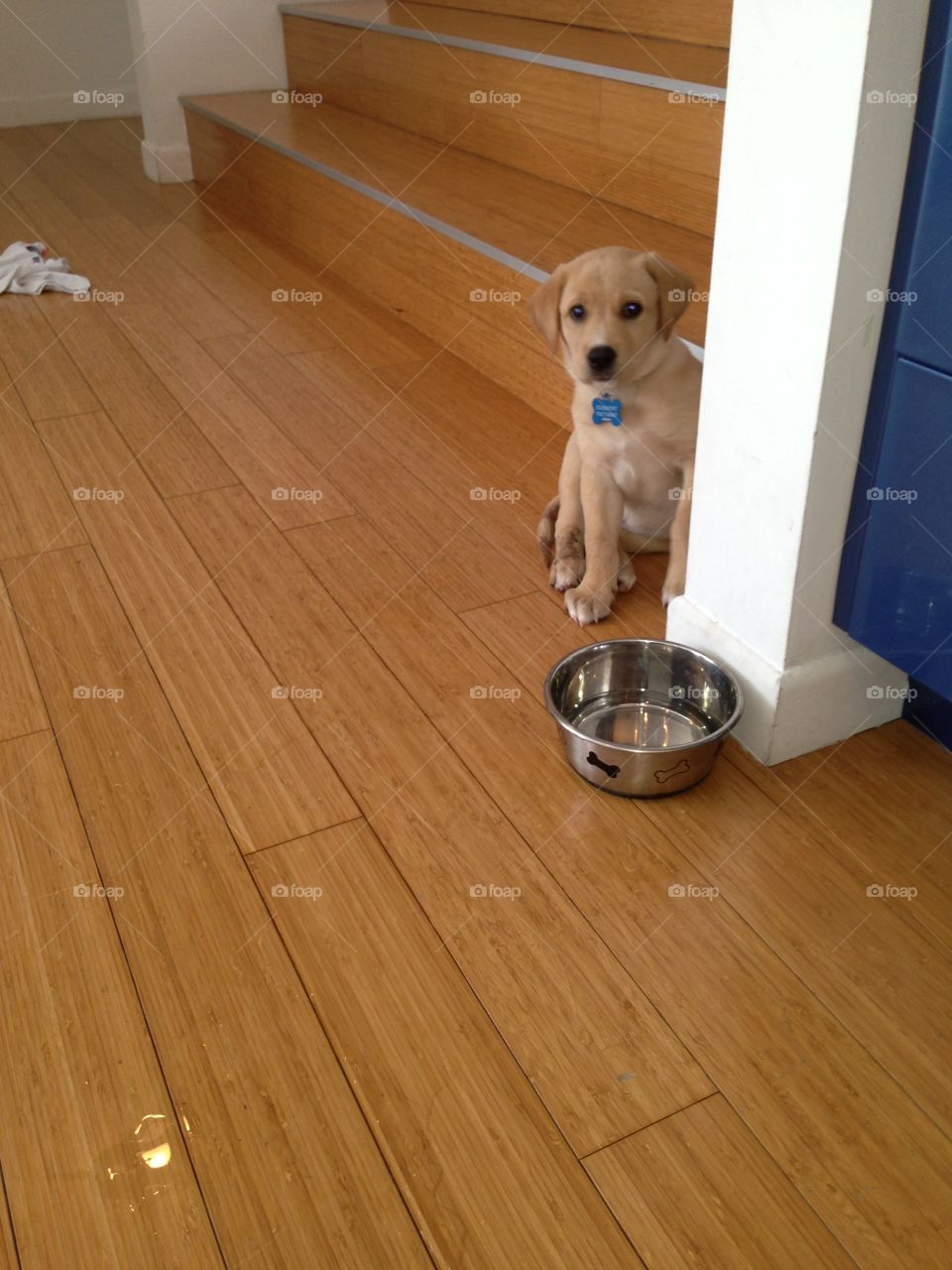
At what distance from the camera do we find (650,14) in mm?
3145

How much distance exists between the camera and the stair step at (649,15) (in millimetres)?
2900

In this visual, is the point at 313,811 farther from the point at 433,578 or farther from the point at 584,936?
the point at 433,578

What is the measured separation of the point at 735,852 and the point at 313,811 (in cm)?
57

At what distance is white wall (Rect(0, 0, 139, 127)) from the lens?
646 cm

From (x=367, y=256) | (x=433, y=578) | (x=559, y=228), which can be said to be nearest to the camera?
(x=433, y=578)

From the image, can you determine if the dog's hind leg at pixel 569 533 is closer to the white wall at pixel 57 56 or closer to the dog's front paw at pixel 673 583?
the dog's front paw at pixel 673 583

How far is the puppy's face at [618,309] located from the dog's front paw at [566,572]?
13.9 inches

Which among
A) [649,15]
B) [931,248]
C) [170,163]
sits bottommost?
[170,163]

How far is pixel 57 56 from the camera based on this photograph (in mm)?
6547

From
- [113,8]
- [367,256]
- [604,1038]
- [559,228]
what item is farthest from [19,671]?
[113,8]

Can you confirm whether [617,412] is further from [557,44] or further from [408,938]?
[557,44]

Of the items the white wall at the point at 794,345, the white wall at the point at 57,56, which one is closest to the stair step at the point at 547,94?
the white wall at the point at 794,345

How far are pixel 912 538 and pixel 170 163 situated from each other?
474 centimetres

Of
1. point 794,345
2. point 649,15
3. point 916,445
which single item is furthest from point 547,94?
point 916,445
